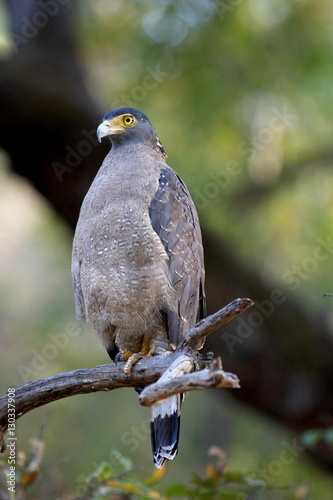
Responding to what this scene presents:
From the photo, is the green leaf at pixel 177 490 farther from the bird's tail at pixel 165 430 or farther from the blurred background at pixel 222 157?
the blurred background at pixel 222 157

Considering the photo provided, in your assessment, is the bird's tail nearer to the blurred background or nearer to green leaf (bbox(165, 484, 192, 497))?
green leaf (bbox(165, 484, 192, 497))

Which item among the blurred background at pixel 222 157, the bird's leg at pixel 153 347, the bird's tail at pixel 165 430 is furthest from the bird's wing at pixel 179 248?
the blurred background at pixel 222 157

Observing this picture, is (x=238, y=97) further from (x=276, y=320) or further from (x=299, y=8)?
(x=276, y=320)

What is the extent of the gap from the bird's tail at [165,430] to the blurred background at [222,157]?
6.24ft

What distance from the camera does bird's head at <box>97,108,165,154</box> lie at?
4676mm

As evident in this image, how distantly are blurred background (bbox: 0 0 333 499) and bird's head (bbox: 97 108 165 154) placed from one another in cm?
177

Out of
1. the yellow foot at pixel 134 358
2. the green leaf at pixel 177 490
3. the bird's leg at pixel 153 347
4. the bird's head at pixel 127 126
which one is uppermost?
the bird's head at pixel 127 126

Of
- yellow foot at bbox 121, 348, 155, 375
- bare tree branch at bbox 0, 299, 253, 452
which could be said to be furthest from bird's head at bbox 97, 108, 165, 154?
bare tree branch at bbox 0, 299, 253, 452

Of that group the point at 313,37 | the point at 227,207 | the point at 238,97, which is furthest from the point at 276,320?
the point at 313,37

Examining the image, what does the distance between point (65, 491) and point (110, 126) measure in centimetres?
260

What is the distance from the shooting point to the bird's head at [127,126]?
468 centimetres

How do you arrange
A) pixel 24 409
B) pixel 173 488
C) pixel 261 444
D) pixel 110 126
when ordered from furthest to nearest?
pixel 261 444 → pixel 110 126 → pixel 173 488 → pixel 24 409

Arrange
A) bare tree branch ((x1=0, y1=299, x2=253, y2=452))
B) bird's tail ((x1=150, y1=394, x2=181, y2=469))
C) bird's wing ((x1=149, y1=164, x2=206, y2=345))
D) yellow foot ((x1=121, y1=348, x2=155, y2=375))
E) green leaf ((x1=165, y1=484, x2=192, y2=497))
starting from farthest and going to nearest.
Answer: bird's wing ((x1=149, y1=164, x2=206, y2=345)) → green leaf ((x1=165, y1=484, x2=192, y2=497)) → bird's tail ((x1=150, y1=394, x2=181, y2=469)) → yellow foot ((x1=121, y1=348, x2=155, y2=375)) → bare tree branch ((x1=0, y1=299, x2=253, y2=452))

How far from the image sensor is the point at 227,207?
774 cm
